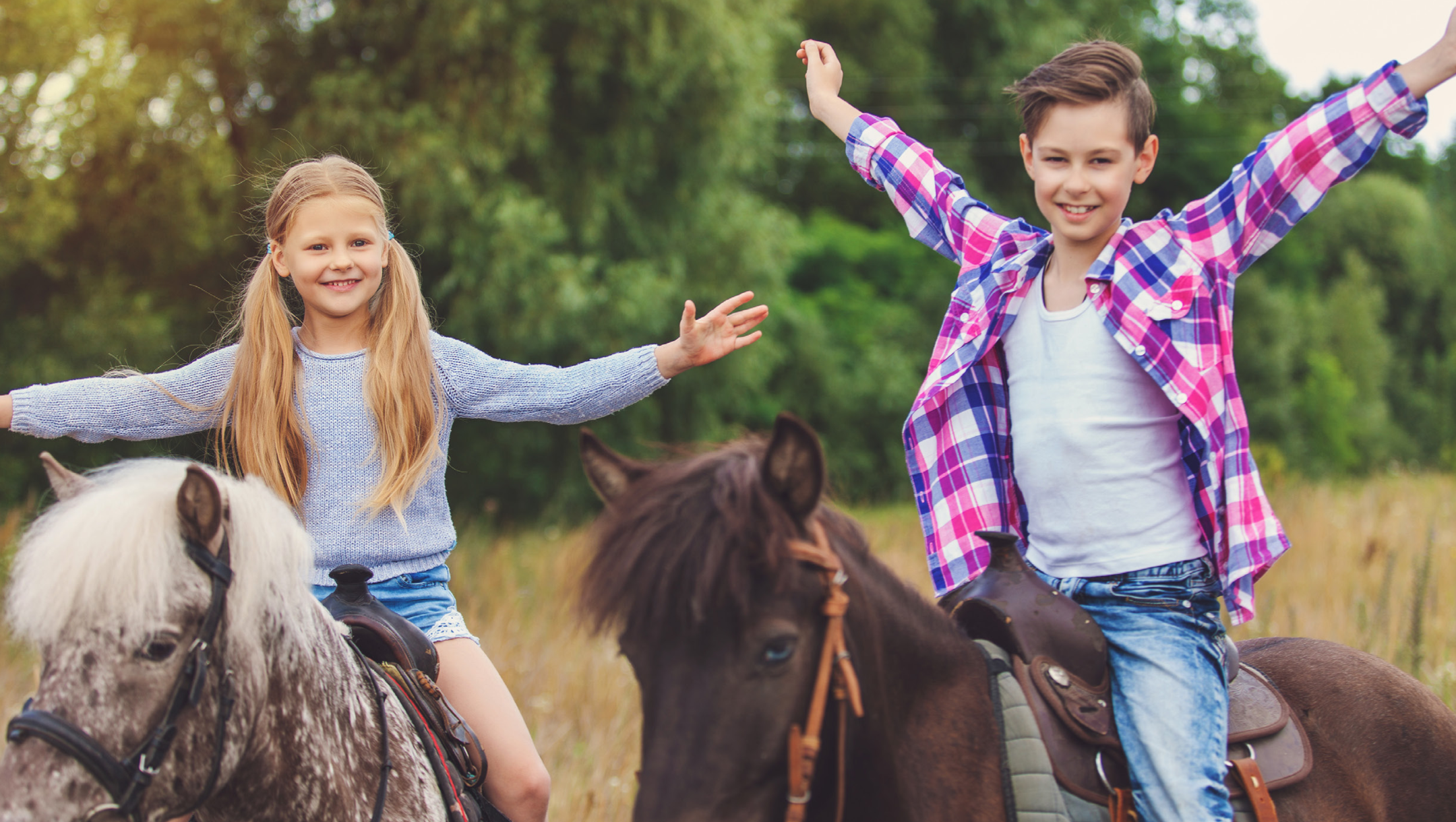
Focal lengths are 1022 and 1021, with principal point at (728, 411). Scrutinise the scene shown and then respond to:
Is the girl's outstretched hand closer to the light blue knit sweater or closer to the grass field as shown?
the light blue knit sweater

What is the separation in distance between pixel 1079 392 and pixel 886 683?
888 mm

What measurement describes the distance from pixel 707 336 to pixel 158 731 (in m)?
1.56

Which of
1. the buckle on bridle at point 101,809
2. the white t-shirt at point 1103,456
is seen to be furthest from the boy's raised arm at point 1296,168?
the buckle on bridle at point 101,809

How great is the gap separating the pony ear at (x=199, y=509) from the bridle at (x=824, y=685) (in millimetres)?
1157

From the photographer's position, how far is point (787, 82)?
23.3 m

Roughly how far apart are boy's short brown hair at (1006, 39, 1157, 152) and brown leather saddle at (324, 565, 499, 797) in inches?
80.1

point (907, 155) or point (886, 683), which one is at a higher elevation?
point (907, 155)

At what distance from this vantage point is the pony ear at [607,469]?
184 cm

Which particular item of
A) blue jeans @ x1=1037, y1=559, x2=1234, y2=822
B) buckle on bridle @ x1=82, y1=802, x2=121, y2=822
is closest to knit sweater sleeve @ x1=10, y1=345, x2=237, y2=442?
buckle on bridle @ x1=82, y1=802, x2=121, y2=822

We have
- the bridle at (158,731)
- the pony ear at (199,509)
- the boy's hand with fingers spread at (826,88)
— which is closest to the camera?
the bridle at (158,731)

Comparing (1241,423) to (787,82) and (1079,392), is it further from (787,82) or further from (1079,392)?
(787,82)

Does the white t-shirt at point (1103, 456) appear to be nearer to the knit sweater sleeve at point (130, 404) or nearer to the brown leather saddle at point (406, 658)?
the brown leather saddle at point (406, 658)

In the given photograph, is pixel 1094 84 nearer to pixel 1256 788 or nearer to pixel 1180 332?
pixel 1180 332

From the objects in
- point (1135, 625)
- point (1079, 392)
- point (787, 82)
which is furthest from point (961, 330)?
point (787, 82)
